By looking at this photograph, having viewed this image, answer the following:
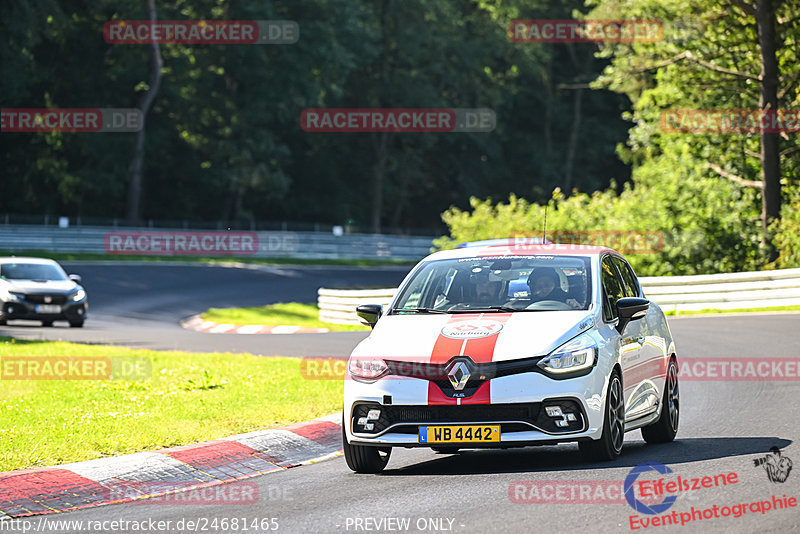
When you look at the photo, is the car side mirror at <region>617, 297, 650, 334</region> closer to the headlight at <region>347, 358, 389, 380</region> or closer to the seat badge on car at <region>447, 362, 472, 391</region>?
the seat badge on car at <region>447, 362, 472, 391</region>

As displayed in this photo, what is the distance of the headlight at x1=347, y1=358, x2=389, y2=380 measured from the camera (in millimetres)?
8758

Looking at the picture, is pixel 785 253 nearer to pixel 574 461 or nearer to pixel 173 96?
pixel 574 461

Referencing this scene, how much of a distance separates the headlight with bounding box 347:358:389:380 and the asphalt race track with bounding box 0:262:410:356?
1014 cm

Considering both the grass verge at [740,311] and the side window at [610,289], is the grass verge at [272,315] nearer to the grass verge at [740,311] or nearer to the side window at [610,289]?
the grass verge at [740,311]

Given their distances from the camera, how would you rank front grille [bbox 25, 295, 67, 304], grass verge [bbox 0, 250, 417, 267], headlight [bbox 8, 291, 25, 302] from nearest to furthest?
headlight [bbox 8, 291, 25, 302]
front grille [bbox 25, 295, 67, 304]
grass verge [bbox 0, 250, 417, 267]

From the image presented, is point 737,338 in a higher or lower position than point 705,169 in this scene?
lower

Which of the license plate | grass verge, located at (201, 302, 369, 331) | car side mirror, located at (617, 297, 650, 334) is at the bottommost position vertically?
grass verge, located at (201, 302, 369, 331)

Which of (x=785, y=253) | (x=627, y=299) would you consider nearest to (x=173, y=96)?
(x=785, y=253)

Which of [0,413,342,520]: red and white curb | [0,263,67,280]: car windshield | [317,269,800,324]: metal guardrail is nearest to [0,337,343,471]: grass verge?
[0,413,342,520]: red and white curb

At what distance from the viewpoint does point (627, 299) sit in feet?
31.4

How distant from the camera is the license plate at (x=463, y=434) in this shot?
8.39 m

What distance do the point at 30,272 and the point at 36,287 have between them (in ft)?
3.90

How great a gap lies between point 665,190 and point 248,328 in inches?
461

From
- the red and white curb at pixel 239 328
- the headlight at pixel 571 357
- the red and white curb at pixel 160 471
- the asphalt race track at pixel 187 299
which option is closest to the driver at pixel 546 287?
the headlight at pixel 571 357
